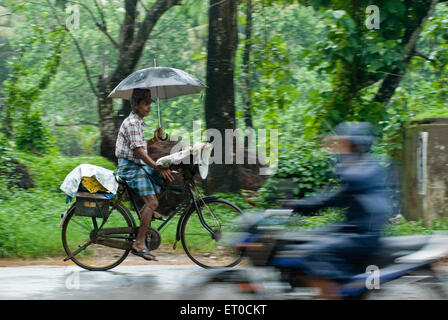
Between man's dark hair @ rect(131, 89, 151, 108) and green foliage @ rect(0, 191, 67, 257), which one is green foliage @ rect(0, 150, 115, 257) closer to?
green foliage @ rect(0, 191, 67, 257)

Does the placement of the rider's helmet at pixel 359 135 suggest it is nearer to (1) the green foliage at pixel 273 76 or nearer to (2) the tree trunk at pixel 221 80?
(2) the tree trunk at pixel 221 80

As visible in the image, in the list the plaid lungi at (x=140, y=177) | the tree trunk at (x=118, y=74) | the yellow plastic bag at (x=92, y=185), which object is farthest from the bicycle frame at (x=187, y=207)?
the tree trunk at (x=118, y=74)

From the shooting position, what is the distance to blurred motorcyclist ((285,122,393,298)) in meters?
4.28

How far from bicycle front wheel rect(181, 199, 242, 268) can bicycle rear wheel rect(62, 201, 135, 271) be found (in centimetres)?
63

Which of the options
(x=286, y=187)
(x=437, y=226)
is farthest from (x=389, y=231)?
(x=286, y=187)

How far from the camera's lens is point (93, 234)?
22.1 feet


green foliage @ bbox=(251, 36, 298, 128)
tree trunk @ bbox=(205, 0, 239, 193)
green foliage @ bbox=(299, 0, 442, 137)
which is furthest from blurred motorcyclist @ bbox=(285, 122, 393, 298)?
green foliage @ bbox=(251, 36, 298, 128)

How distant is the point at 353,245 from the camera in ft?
Answer: 14.1

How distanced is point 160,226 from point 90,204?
0.81 metres

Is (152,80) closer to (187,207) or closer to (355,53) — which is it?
(187,207)

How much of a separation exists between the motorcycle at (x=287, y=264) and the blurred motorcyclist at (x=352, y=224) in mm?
49

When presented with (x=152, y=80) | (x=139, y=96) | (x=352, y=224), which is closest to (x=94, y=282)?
(x=139, y=96)
